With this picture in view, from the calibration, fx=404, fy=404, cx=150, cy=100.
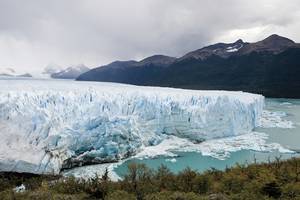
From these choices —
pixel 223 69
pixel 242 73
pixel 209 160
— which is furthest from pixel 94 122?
pixel 223 69

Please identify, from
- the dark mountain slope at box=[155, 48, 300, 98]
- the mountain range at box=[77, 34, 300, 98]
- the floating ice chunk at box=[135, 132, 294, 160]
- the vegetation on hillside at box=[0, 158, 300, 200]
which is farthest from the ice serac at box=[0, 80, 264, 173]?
the mountain range at box=[77, 34, 300, 98]

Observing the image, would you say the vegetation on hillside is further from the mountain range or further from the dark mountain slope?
the mountain range

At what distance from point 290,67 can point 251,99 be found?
5122 centimetres

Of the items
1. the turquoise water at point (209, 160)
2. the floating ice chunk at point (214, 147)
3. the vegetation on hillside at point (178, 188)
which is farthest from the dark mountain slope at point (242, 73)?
the vegetation on hillside at point (178, 188)

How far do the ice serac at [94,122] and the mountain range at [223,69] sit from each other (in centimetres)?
4378

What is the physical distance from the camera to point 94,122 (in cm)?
1269

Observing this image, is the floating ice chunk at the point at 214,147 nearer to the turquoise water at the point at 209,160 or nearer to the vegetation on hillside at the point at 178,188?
the turquoise water at the point at 209,160

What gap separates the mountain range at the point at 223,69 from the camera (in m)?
66.3

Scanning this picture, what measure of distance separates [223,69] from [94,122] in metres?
65.5

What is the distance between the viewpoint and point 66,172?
11430mm

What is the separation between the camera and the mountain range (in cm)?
6631

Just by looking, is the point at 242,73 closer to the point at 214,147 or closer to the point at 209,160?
the point at 214,147

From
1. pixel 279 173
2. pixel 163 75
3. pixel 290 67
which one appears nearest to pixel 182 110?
pixel 279 173

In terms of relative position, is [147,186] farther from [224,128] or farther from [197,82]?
[197,82]
